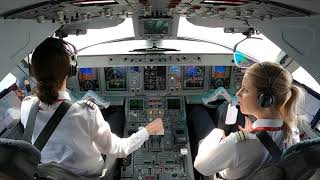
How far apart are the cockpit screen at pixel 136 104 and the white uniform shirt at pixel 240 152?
233 cm

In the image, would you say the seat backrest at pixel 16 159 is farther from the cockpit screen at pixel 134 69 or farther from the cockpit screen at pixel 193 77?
the cockpit screen at pixel 193 77

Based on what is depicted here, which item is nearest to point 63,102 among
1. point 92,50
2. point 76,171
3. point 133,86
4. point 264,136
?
point 76,171

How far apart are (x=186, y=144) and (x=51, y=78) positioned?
238 cm

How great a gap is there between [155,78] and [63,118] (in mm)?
2553

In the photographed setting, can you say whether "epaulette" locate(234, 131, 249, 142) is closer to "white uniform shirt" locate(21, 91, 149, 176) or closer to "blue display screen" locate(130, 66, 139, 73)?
"white uniform shirt" locate(21, 91, 149, 176)

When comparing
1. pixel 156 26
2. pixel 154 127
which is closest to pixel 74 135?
pixel 154 127

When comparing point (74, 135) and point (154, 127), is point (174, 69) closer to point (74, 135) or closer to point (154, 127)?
point (154, 127)

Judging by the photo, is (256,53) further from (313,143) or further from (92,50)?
(313,143)

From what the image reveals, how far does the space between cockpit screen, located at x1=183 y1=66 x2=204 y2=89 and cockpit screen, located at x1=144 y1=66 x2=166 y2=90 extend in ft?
0.80

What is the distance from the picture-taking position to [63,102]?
7.29 ft

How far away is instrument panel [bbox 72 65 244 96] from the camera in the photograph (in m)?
4.63

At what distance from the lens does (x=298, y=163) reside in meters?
1.62

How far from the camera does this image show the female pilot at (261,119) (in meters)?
2.17

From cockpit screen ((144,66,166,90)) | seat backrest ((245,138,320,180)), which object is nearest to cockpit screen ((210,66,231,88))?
cockpit screen ((144,66,166,90))
